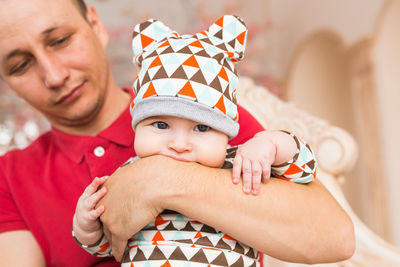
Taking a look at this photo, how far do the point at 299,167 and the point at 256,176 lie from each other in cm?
13

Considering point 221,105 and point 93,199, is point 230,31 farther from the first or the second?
point 93,199

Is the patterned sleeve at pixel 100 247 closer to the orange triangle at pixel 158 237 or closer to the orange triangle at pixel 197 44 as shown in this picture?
the orange triangle at pixel 158 237

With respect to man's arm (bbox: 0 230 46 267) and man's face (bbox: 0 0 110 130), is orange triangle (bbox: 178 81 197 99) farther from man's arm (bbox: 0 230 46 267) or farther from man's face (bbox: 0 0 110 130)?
man's arm (bbox: 0 230 46 267)

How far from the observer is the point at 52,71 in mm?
1445

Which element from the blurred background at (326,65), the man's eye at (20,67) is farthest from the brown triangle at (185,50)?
the blurred background at (326,65)

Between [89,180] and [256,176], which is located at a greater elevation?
[256,176]

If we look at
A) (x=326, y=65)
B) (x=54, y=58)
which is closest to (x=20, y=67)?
(x=54, y=58)

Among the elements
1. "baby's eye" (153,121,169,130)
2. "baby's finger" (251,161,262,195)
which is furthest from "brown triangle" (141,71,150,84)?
"baby's finger" (251,161,262,195)

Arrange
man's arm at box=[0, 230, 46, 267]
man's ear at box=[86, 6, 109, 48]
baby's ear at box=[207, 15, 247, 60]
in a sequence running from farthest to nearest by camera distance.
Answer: man's ear at box=[86, 6, 109, 48] → man's arm at box=[0, 230, 46, 267] → baby's ear at box=[207, 15, 247, 60]

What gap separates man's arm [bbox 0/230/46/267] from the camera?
140 cm

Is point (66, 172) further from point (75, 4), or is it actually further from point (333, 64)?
point (333, 64)

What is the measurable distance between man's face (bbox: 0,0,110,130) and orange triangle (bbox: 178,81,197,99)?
0.60 meters

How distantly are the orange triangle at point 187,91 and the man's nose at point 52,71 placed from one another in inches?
23.5

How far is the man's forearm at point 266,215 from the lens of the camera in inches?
41.1
